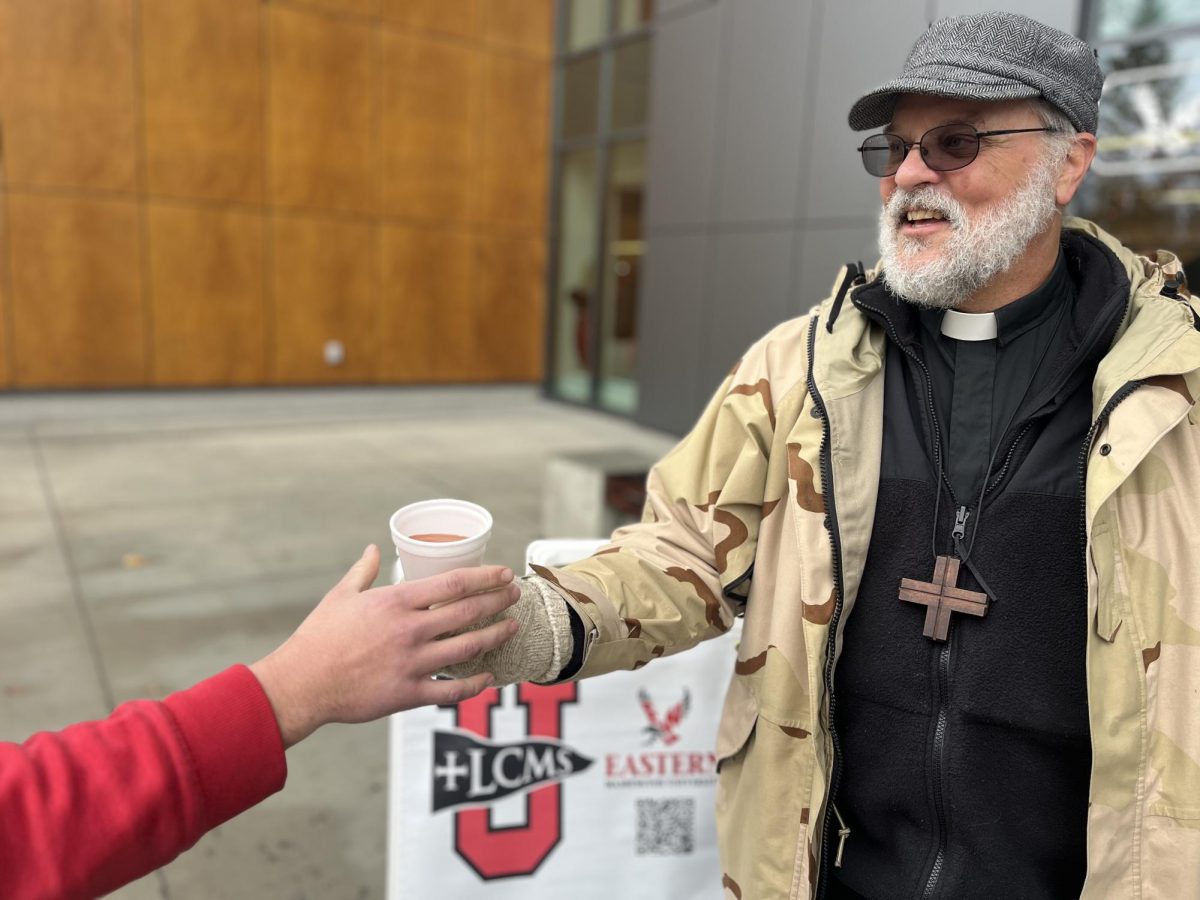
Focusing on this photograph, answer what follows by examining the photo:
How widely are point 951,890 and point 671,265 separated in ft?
31.4

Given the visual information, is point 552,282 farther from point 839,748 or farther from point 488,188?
point 839,748

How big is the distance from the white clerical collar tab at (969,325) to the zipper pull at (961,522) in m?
0.35

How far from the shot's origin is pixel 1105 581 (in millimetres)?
1382

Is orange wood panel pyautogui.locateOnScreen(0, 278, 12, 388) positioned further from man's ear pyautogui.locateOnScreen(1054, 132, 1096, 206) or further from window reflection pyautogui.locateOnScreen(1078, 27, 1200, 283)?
man's ear pyautogui.locateOnScreen(1054, 132, 1096, 206)

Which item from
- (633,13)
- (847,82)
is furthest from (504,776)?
(633,13)

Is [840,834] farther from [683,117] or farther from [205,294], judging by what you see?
[205,294]

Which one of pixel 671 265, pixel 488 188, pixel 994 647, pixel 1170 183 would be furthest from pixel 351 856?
pixel 488 188

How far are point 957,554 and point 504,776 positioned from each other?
1.14 m

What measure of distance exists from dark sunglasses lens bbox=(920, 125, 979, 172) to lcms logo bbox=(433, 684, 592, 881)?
1.35 metres

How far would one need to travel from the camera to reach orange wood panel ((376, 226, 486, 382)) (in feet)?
40.9

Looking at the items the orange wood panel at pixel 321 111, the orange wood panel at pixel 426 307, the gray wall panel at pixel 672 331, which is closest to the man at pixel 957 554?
the gray wall panel at pixel 672 331

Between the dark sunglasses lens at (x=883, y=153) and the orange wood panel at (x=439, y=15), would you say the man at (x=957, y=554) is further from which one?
the orange wood panel at (x=439, y=15)

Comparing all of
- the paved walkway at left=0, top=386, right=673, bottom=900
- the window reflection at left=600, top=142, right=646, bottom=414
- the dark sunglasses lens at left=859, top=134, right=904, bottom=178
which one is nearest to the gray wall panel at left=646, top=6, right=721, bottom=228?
the window reflection at left=600, top=142, right=646, bottom=414

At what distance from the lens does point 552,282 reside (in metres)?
13.6
